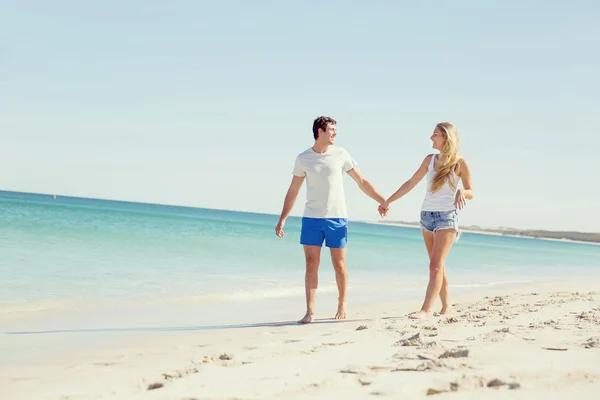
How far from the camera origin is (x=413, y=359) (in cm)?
330

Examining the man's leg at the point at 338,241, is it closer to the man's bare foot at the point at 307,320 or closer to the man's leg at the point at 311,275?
the man's leg at the point at 311,275

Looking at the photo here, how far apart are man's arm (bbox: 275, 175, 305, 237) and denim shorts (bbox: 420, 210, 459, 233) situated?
1.28 meters

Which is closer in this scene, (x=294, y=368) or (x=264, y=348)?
(x=294, y=368)

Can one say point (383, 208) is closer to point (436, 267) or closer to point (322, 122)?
point (436, 267)

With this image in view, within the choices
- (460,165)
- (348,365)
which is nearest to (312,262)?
(460,165)

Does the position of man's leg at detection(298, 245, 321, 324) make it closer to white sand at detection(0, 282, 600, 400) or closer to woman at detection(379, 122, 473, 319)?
white sand at detection(0, 282, 600, 400)

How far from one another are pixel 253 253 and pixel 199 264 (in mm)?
4291

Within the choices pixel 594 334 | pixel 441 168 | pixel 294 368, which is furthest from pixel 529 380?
pixel 441 168

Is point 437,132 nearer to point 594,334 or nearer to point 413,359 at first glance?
point 594,334

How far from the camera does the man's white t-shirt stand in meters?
5.73

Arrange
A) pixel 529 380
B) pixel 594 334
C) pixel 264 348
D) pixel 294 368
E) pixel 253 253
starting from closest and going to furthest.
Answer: pixel 529 380 → pixel 294 368 → pixel 594 334 → pixel 264 348 → pixel 253 253

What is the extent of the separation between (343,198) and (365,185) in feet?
1.20

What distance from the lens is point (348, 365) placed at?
3.24m

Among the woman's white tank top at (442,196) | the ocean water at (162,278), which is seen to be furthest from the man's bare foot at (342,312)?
the woman's white tank top at (442,196)
